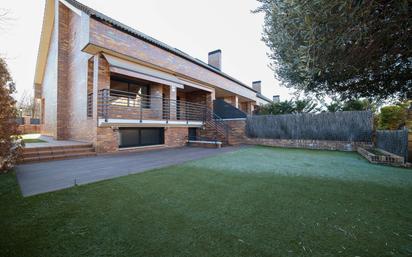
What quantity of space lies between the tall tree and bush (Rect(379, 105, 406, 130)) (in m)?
7.24

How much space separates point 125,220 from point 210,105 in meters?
15.0

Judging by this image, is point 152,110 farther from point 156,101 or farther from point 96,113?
point 96,113

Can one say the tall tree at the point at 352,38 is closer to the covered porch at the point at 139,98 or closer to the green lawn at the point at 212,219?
the green lawn at the point at 212,219

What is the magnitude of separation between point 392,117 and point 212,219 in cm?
1533

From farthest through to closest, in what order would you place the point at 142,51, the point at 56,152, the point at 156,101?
the point at 156,101, the point at 142,51, the point at 56,152

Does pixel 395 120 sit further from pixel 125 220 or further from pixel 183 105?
pixel 125 220

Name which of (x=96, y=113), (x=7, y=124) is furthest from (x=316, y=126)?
(x=7, y=124)

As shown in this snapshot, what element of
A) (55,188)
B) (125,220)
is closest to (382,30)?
(125,220)

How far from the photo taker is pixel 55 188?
4.09 meters

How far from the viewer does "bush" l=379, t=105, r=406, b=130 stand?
1123 cm

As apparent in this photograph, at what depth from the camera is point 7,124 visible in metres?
5.23

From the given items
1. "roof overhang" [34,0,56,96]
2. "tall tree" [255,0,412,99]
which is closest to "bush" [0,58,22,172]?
"tall tree" [255,0,412,99]

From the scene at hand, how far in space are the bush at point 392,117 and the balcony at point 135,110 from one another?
12.8 m

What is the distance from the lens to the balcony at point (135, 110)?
9156 millimetres
